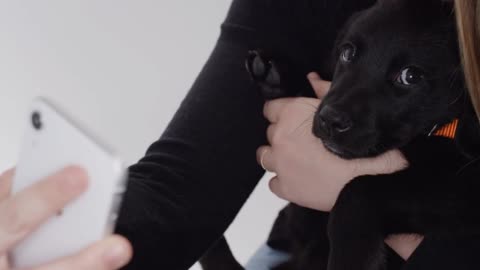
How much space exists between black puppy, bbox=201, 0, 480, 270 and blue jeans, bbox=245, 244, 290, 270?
11.5 inches

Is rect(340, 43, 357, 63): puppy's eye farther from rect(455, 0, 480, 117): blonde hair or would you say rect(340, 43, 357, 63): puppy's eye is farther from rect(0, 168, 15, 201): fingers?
rect(0, 168, 15, 201): fingers

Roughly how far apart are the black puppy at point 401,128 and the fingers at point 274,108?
0.36 feet

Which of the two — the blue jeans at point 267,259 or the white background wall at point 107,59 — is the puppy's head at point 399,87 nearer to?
the blue jeans at point 267,259

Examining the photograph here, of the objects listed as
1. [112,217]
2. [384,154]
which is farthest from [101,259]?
[384,154]

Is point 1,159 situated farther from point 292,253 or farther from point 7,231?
point 7,231

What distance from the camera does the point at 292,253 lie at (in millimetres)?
1182

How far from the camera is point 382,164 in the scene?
102cm

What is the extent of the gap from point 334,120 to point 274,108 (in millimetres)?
184

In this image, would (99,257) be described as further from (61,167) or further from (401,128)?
(401,128)

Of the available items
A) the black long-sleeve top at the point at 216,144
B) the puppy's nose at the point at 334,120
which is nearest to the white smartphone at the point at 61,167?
the black long-sleeve top at the point at 216,144

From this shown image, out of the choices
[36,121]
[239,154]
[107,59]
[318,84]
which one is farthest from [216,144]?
[107,59]

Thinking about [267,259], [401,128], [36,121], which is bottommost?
[267,259]

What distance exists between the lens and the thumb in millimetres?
1010

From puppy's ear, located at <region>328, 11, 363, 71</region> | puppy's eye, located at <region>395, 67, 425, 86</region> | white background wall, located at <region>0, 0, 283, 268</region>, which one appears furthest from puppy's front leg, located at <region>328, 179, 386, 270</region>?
white background wall, located at <region>0, 0, 283, 268</region>
